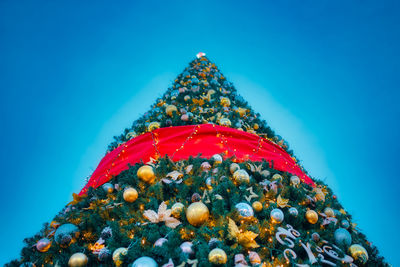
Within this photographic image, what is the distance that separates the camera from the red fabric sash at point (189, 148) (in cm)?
214

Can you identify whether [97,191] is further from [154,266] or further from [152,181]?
[154,266]

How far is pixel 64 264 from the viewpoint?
1.29m

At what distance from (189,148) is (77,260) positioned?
4.04 ft

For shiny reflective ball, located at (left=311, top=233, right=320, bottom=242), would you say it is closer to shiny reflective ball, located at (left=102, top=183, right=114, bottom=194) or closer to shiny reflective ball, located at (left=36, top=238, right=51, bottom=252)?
shiny reflective ball, located at (left=102, top=183, right=114, bottom=194)

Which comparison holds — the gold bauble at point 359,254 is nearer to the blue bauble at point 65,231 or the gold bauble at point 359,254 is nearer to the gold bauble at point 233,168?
the gold bauble at point 233,168

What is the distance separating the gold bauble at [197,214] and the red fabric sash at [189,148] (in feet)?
2.52

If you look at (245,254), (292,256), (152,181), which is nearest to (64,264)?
(152,181)

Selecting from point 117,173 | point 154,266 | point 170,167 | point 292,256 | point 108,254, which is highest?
point 117,173

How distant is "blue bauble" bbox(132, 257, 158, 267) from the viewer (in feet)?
3.63

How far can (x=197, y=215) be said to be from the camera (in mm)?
1364

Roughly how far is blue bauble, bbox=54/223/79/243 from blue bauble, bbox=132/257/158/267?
61 centimetres

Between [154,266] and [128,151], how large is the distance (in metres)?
1.32

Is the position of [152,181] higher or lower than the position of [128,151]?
lower

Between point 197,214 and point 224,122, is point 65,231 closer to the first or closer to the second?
point 197,214
